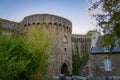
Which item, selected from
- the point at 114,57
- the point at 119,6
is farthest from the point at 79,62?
the point at 119,6

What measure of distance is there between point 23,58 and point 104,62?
52.5 ft

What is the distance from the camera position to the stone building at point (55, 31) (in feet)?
87.8

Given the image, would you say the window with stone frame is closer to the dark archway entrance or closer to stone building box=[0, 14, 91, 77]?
stone building box=[0, 14, 91, 77]

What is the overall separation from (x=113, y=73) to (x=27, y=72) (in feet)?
50.8

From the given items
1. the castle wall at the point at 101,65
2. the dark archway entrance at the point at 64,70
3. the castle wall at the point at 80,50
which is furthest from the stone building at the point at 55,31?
the castle wall at the point at 80,50

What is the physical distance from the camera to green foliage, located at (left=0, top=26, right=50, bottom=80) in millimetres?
9123

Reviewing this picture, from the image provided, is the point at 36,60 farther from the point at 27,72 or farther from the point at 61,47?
the point at 61,47

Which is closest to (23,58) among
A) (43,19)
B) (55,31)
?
(43,19)

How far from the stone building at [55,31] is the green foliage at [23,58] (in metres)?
14.5

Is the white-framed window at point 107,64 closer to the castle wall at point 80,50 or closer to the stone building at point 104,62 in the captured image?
the stone building at point 104,62

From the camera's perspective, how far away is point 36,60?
36.0 ft

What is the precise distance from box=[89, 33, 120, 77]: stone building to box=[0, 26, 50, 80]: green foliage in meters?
13.7

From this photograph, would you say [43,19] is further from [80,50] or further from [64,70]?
[80,50]

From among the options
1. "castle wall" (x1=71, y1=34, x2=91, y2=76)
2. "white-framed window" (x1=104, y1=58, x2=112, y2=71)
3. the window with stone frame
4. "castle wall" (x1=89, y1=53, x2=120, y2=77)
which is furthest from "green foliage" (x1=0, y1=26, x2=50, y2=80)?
"castle wall" (x1=71, y1=34, x2=91, y2=76)
